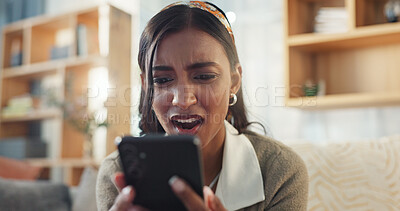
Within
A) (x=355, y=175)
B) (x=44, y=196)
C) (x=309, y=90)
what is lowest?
(x=44, y=196)

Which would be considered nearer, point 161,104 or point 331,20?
point 161,104

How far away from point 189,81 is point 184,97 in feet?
0.08

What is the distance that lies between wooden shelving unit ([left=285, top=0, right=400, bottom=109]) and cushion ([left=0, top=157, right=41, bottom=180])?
1350 mm

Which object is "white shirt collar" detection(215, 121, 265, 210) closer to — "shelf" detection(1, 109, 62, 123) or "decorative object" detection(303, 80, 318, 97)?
"decorative object" detection(303, 80, 318, 97)

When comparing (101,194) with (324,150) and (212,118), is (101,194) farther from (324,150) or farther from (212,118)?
(324,150)

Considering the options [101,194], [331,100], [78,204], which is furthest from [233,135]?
[331,100]

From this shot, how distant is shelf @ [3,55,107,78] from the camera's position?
2.91 m

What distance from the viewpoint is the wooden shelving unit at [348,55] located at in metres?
2.15

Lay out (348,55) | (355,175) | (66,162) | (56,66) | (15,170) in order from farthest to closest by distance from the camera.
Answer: (56,66), (66,162), (348,55), (15,170), (355,175)

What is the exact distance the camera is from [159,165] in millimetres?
550

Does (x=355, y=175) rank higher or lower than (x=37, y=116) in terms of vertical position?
lower

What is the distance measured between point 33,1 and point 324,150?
3094 millimetres

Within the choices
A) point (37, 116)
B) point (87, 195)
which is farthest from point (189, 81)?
point (37, 116)

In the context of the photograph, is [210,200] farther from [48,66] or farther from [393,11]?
[48,66]
